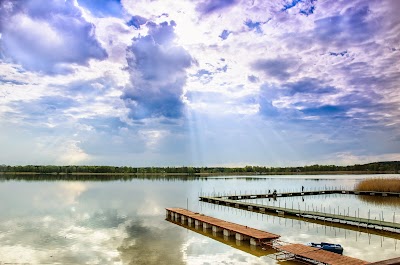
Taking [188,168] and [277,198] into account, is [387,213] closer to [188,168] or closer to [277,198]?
[277,198]

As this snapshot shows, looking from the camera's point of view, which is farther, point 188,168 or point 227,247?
point 188,168

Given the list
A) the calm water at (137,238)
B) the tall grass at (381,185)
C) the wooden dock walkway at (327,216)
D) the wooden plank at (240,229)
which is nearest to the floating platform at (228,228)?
the wooden plank at (240,229)

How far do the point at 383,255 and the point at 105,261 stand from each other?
14649mm

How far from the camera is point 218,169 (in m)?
176

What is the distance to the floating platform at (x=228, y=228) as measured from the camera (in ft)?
67.2

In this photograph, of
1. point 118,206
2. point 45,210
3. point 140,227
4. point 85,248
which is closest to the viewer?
point 85,248

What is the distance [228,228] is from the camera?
23.1 m

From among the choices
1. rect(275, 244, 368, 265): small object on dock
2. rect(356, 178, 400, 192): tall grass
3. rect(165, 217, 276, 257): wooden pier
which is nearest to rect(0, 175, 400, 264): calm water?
rect(165, 217, 276, 257): wooden pier

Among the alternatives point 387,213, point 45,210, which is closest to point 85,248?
point 45,210

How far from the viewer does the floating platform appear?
20.5 m

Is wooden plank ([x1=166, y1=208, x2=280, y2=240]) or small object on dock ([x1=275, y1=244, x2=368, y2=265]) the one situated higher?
wooden plank ([x1=166, y1=208, x2=280, y2=240])

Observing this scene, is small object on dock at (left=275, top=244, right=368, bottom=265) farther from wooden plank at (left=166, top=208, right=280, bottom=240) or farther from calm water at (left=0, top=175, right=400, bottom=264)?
wooden plank at (left=166, top=208, right=280, bottom=240)

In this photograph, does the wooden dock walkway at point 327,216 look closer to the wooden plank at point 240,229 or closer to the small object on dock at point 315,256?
the wooden plank at point 240,229

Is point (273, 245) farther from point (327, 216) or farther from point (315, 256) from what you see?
point (327, 216)
